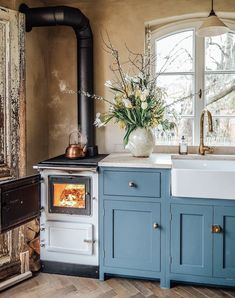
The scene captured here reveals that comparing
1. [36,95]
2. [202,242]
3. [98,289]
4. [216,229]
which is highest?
[36,95]

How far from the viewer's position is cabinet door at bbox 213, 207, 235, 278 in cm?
237

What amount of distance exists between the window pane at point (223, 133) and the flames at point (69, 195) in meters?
1.29

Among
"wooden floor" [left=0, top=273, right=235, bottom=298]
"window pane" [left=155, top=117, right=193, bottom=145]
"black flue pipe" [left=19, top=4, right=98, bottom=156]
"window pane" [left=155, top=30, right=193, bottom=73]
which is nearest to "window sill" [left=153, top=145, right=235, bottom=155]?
"window pane" [left=155, top=117, right=193, bottom=145]

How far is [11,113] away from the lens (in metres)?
2.60

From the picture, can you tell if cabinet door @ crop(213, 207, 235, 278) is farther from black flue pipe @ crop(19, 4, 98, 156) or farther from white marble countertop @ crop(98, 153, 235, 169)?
black flue pipe @ crop(19, 4, 98, 156)

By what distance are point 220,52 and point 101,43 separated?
3.54ft

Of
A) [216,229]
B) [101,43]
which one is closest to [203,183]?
[216,229]

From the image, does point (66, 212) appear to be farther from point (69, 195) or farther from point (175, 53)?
point (175, 53)

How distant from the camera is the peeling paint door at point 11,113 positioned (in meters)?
2.54

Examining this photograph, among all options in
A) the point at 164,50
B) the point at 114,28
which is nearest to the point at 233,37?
the point at 164,50

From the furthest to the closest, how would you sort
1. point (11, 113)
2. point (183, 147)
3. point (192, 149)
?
point (192, 149) < point (183, 147) < point (11, 113)

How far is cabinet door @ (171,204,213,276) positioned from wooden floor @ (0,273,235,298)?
15cm

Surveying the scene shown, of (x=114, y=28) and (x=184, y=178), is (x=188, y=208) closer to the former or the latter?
(x=184, y=178)

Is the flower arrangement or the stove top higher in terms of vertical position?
the flower arrangement
